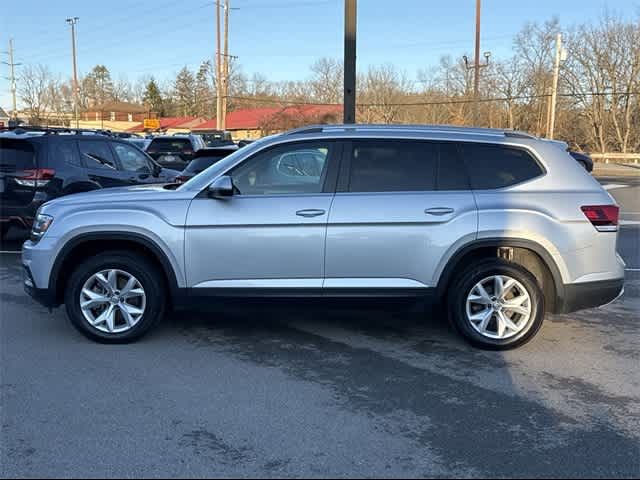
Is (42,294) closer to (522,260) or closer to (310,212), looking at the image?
(310,212)

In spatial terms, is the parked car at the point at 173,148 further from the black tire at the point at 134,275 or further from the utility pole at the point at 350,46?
the black tire at the point at 134,275

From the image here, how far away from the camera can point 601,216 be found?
5133 mm

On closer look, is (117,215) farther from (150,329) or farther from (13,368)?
(13,368)

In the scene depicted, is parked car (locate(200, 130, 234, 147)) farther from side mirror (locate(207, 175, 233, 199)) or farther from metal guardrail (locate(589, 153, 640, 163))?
metal guardrail (locate(589, 153, 640, 163))

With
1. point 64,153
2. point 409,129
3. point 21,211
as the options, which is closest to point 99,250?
point 409,129

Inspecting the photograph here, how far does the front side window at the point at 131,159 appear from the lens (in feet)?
33.6

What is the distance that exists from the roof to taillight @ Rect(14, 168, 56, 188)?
165 ft

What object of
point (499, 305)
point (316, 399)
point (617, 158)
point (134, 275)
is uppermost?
point (617, 158)

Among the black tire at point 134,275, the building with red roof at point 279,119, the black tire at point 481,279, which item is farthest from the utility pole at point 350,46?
the building with red roof at point 279,119

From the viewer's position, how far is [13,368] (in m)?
4.77

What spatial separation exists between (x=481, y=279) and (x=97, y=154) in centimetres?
681

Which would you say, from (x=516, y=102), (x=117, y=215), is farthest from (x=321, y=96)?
(x=117, y=215)

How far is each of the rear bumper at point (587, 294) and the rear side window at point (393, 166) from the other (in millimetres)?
1411

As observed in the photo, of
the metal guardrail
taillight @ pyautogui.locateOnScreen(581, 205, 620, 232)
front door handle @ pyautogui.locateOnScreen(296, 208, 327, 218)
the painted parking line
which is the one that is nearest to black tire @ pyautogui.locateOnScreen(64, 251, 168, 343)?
front door handle @ pyautogui.locateOnScreen(296, 208, 327, 218)
